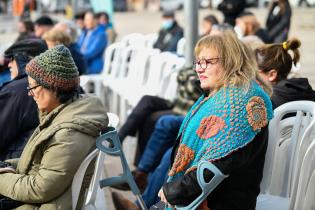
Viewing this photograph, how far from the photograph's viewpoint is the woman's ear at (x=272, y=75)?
433 cm

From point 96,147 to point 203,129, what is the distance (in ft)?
2.09

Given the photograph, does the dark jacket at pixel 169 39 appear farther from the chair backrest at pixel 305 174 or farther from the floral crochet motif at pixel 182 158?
the floral crochet motif at pixel 182 158

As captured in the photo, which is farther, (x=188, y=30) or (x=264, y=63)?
(x=188, y=30)

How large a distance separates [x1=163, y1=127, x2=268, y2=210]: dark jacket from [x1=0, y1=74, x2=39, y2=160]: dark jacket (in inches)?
48.4

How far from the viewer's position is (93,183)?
142 inches

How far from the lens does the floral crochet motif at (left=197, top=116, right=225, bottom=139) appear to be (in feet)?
9.60

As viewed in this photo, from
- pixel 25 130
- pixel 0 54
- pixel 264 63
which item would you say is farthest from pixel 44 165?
pixel 0 54

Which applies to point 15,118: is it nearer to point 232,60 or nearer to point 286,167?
point 232,60

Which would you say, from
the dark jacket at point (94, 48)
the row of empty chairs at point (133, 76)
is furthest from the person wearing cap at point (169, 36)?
the dark jacket at point (94, 48)

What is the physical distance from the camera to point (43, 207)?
3.21 meters

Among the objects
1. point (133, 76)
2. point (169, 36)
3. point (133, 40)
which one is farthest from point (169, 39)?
point (133, 76)

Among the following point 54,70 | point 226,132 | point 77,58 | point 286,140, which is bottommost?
point 77,58

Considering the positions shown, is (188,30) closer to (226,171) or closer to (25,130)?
(25,130)

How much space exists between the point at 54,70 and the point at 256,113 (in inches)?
42.8
